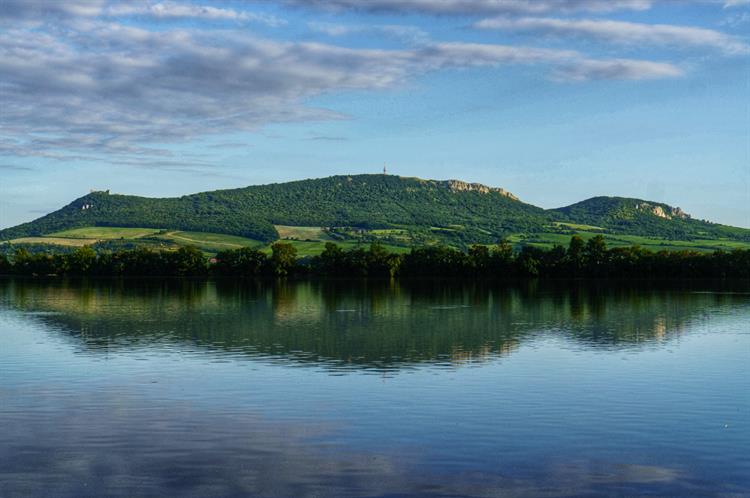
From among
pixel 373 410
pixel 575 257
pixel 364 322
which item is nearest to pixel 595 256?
pixel 575 257

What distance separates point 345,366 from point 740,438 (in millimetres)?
22054

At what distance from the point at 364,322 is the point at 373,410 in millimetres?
40714

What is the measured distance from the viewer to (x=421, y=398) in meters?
34.2

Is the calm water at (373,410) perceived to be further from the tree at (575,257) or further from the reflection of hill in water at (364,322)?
the tree at (575,257)

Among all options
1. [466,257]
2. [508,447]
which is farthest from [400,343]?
[466,257]

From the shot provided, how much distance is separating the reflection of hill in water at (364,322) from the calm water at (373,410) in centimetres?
53

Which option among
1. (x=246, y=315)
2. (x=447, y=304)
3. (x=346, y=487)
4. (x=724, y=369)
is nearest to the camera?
(x=346, y=487)

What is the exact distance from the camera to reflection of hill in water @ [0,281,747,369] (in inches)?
2061

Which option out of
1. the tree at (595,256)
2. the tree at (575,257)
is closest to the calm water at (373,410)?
the tree at (595,256)

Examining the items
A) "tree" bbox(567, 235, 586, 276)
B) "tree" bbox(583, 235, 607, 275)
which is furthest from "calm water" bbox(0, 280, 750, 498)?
"tree" bbox(567, 235, 586, 276)

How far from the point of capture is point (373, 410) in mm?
31672

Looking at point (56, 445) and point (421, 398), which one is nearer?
point (56, 445)

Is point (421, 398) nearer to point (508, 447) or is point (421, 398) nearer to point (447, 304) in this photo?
point (508, 447)

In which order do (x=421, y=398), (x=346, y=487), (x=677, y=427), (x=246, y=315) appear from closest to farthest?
1. (x=346, y=487)
2. (x=677, y=427)
3. (x=421, y=398)
4. (x=246, y=315)
